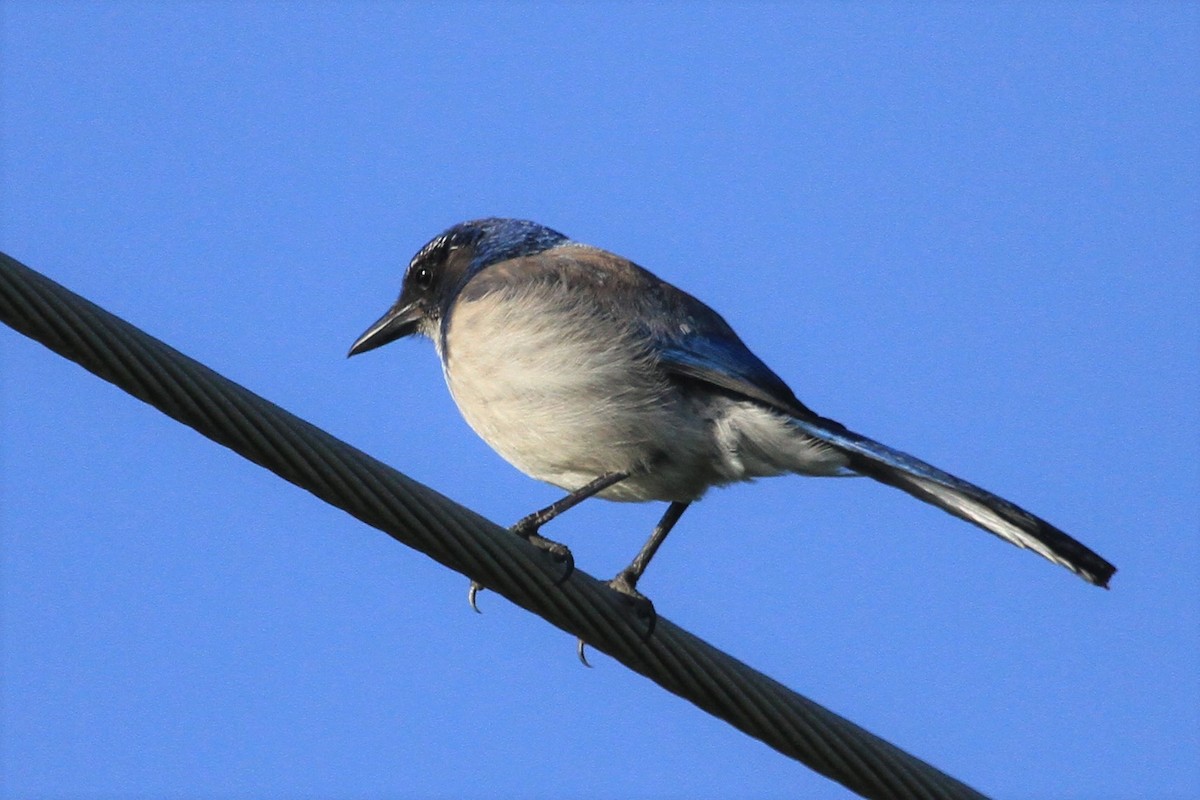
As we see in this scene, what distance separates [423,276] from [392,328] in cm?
35

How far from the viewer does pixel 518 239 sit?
31.5ft

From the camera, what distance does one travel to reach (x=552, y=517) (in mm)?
7266

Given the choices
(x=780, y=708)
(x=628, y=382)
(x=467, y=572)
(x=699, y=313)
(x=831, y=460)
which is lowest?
(x=780, y=708)

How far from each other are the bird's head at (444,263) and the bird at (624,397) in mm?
1116

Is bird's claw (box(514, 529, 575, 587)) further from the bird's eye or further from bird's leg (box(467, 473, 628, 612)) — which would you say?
the bird's eye

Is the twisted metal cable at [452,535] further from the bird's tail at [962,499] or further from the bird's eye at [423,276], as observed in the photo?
the bird's eye at [423,276]

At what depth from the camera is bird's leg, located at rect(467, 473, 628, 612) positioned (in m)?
6.44

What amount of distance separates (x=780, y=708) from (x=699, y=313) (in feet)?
10.4

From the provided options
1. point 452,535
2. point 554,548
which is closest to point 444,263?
point 554,548

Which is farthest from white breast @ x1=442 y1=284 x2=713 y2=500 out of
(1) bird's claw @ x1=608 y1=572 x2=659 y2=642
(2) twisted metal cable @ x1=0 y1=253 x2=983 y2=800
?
(2) twisted metal cable @ x1=0 y1=253 x2=983 y2=800

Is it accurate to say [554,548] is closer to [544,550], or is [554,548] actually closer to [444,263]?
[544,550]

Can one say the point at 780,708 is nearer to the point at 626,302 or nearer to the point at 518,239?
the point at 626,302

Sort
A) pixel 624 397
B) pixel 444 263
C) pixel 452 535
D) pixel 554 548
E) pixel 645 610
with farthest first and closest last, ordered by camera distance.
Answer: pixel 444 263
pixel 624 397
pixel 554 548
pixel 645 610
pixel 452 535

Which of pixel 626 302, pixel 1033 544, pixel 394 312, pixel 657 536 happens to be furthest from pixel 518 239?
pixel 1033 544
